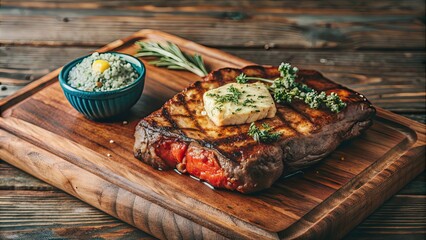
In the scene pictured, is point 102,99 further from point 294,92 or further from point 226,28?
point 226,28

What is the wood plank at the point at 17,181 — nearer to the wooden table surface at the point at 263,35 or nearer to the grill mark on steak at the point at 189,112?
the wooden table surface at the point at 263,35

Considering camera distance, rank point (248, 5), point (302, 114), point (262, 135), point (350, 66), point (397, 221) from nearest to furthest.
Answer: point (262, 135) < point (397, 221) < point (302, 114) < point (350, 66) < point (248, 5)

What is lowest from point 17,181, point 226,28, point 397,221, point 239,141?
point 17,181

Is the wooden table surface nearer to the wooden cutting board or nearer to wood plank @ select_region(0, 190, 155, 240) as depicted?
wood plank @ select_region(0, 190, 155, 240)

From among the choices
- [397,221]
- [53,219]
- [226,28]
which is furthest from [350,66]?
[53,219]

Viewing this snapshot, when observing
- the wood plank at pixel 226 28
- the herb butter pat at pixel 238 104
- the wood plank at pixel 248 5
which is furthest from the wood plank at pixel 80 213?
the wood plank at pixel 248 5

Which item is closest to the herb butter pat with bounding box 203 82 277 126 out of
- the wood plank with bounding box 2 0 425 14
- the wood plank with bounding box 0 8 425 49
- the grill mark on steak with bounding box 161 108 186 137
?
the grill mark on steak with bounding box 161 108 186 137
